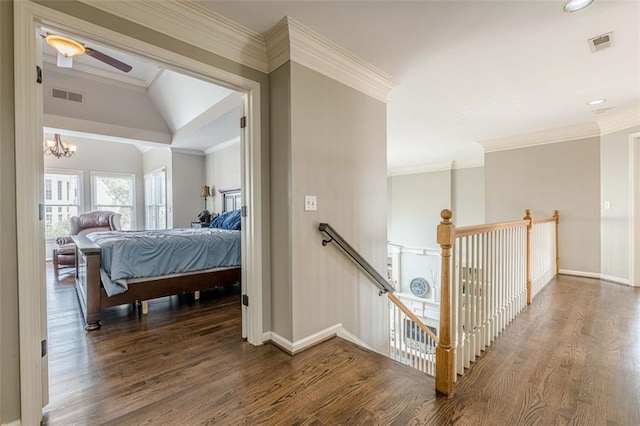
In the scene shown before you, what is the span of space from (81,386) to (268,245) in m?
1.42

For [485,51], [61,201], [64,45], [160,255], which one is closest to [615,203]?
[485,51]

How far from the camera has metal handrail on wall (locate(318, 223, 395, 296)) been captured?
2.30m

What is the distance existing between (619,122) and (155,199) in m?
8.99

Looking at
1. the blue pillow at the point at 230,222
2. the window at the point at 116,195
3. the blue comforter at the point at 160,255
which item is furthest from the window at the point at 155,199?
the blue comforter at the point at 160,255

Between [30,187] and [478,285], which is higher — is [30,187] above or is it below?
above

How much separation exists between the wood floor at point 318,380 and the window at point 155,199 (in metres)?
4.26

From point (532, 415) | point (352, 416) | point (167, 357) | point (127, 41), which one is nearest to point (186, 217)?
point (167, 357)

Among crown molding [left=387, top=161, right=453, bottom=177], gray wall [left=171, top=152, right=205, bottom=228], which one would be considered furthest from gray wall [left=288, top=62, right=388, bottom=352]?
crown molding [left=387, top=161, right=453, bottom=177]

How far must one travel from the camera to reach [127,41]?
167 cm

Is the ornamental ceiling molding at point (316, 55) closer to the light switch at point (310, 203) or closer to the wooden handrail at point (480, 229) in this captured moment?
the light switch at point (310, 203)

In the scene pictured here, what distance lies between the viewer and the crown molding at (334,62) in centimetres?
209

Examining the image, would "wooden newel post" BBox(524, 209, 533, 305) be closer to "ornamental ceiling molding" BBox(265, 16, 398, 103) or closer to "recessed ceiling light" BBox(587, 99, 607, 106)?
"recessed ceiling light" BBox(587, 99, 607, 106)

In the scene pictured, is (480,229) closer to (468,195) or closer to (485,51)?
(485,51)

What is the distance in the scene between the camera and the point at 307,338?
7.19ft
